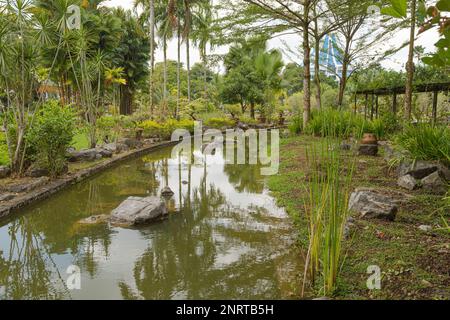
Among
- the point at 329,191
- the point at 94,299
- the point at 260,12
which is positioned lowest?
the point at 94,299

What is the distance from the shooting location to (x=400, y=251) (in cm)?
355

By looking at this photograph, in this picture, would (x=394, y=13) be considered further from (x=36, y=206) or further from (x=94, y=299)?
(x=36, y=206)

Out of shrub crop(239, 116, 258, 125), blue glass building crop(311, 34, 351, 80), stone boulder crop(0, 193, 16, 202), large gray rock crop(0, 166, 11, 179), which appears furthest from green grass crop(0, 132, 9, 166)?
shrub crop(239, 116, 258, 125)

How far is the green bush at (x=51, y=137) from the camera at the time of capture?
23.7 feet

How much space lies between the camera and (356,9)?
43.0 feet

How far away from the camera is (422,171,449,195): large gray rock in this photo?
18.1 feet

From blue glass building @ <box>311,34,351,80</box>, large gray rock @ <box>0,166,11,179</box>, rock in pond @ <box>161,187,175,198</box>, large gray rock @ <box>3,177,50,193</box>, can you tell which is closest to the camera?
large gray rock @ <box>3,177,50,193</box>

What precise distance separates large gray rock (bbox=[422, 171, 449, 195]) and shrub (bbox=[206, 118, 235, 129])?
15.2 meters

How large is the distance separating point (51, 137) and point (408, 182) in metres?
6.36

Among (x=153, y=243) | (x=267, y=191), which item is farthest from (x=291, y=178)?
(x=153, y=243)

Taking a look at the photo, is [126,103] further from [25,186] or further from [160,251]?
[160,251]

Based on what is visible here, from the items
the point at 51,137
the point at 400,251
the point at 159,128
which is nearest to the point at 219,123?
the point at 159,128

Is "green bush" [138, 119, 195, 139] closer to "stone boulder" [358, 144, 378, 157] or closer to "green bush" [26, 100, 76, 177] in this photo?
"green bush" [26, 100, 76, 177]

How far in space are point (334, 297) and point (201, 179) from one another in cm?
578
